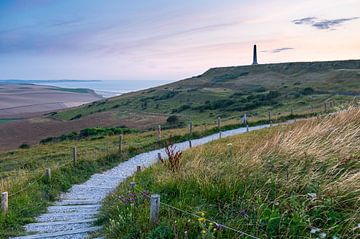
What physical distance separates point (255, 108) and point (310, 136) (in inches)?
1644

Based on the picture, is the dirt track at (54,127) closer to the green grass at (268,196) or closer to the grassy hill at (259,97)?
the grassy hill at (259,97)

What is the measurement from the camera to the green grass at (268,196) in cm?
477

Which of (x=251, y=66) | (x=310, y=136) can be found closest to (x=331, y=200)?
(x=310, y=136)

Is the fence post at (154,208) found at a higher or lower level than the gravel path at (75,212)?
higher

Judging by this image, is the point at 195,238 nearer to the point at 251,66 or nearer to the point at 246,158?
the point at 246,158

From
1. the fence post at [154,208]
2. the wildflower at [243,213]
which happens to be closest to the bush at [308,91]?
the wildflower at [243,213]

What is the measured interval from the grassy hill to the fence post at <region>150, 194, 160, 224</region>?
109 feet

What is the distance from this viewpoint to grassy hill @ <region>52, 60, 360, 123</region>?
47875 millimetres

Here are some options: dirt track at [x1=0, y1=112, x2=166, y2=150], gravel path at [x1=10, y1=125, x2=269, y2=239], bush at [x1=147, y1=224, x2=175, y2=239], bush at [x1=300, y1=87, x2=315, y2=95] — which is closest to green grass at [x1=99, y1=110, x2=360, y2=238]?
bush at [x1=147, y1=224, x2=175, y2=239]

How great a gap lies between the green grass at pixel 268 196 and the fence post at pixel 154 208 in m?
0.09

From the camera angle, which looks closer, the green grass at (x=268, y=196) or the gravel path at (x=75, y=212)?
the green grass at (x=268, y=196)

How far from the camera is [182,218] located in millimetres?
5387

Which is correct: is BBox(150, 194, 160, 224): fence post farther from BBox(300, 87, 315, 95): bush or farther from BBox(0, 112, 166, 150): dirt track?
BBox(300, 87, 315, 95): bush

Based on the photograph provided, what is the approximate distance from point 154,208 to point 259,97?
53.9m
